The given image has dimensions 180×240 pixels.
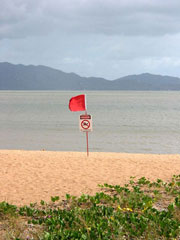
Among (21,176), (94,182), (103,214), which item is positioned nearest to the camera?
(103,214)

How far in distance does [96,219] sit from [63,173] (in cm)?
545

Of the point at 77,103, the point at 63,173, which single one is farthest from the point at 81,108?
the point at 63,173

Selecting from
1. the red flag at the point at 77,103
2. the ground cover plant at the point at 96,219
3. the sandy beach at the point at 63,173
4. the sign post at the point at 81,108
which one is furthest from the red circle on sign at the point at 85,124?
the ground cover plant at the point at 96,219

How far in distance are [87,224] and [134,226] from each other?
0.84 meters

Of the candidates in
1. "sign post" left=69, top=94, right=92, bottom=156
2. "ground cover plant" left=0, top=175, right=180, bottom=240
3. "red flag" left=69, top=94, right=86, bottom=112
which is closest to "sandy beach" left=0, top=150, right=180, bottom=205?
"ground cover plant" left=0, top=175, right=180, bottom=240

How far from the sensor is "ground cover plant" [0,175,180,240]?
6.23m

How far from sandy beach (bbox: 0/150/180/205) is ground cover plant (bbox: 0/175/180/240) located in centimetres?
127

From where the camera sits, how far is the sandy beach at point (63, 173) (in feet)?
32.8

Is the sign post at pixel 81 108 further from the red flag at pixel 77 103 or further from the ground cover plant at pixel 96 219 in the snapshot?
the ground cover plant at pixel 96 219

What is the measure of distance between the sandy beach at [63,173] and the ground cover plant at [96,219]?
1.27m

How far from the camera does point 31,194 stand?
32.0 feet

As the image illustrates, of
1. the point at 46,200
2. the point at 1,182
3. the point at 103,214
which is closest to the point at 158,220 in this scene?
the point at 103,214

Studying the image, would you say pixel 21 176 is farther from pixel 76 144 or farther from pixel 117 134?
pixel 117 134

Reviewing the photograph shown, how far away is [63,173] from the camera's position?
40.5 feet
